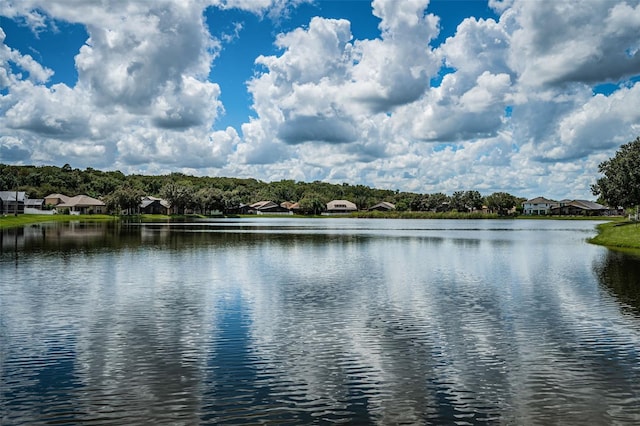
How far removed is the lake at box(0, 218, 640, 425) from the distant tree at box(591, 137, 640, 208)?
56833 millimetres

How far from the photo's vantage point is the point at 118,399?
43.3 feet

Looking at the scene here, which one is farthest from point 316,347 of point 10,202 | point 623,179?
point 10,202

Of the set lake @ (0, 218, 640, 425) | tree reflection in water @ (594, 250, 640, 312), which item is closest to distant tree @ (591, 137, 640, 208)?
tree reflection in water @ (594, 250, 640, 312)

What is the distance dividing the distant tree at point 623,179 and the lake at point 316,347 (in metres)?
56.8

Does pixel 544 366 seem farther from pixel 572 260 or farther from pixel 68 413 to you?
pixel 572 260

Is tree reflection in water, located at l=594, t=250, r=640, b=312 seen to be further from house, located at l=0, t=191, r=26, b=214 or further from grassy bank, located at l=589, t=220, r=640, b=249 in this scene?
house, located at l=0, t=191, r=26, b=214

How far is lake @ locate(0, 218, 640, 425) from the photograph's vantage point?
12680 millimetres

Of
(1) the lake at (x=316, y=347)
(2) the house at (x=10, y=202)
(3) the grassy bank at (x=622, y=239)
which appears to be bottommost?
(1) the lake at (x=316, y=347)

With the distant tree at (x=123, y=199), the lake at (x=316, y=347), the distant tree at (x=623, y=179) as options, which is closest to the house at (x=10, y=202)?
the distant tree at (x=123, y=199)

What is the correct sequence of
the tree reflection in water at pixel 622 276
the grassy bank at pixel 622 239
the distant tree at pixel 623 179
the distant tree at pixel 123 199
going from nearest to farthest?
Result: the tree reflection in water at pixel 622 276 → the grassy bank at pixel 622 239 → the distant tree at pixel 623 179 → the distant tree at pixel 123 199

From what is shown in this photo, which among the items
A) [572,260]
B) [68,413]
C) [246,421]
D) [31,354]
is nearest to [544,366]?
[246,421]

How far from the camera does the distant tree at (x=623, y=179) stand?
84.7 meters

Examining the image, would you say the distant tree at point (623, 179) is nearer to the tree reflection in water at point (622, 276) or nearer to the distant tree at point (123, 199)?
the tree reflection in water at point (622, 276)

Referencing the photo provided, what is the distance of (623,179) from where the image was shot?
86.7m
